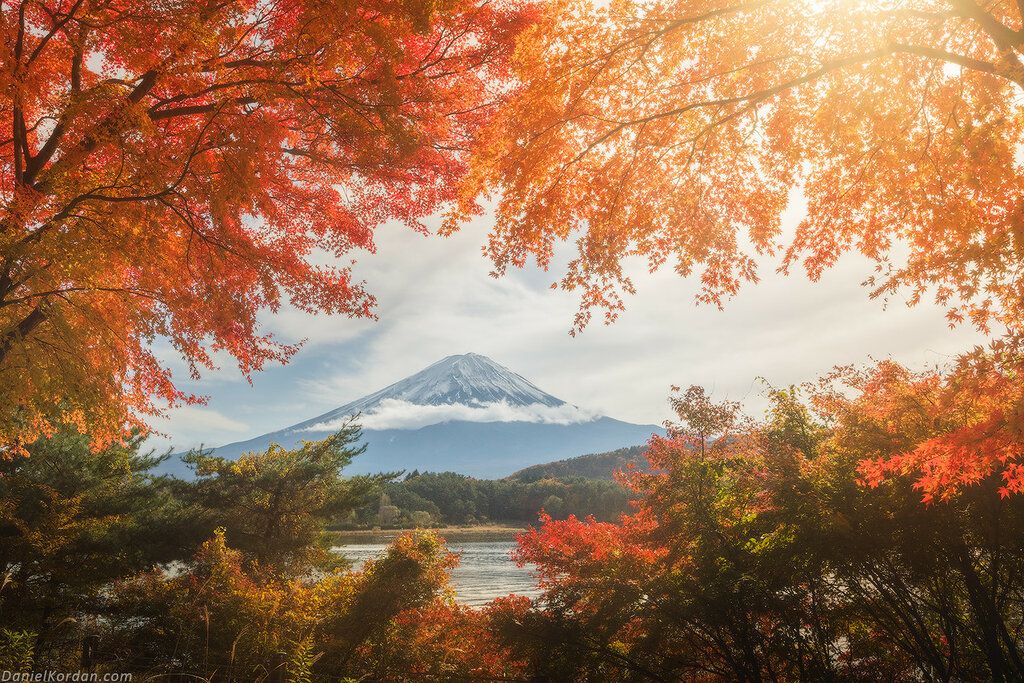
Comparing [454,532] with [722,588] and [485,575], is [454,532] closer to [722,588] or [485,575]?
[485,575]

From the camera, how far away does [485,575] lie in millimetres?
34156

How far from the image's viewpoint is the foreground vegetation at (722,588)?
5387 millimetres

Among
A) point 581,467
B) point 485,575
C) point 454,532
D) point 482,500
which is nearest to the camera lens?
point 485,575

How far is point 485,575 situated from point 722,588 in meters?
31.2

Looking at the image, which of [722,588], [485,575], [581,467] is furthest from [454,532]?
[722,588]

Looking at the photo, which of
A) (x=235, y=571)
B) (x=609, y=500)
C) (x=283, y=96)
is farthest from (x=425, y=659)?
(x=609, y=500)

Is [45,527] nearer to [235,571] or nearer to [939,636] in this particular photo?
[235,571]

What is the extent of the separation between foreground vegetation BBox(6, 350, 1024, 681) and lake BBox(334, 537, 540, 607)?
7896 millimetres

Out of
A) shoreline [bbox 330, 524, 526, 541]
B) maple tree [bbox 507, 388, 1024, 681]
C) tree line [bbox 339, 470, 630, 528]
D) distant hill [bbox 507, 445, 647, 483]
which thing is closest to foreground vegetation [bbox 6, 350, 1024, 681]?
maple tree [bbox 507, 388, 1024, 681]

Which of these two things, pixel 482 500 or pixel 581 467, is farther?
pixel 581 467

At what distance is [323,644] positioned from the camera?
7.86 metres

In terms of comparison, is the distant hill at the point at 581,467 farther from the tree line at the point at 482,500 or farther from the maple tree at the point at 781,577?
the maple tree at the point at 781,577

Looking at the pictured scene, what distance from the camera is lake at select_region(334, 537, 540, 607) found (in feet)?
84.0

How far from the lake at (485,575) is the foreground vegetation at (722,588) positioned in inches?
311
